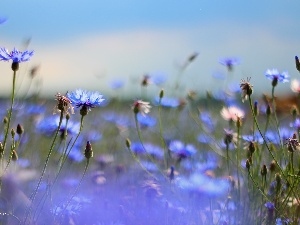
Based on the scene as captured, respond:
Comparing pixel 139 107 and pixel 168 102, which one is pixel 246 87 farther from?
pixel 168 102

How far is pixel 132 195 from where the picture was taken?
206 cm

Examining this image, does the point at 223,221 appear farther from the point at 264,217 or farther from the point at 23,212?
the point at 23,212

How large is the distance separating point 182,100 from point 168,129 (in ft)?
0.63

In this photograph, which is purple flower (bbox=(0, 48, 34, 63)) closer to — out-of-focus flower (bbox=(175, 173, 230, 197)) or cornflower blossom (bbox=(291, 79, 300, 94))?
out-of-focus flower (bbox=(175, 173, 230, 197))

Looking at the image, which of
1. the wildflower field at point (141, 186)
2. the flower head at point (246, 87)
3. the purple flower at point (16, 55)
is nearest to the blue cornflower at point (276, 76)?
the wildflower field at point (141, 186)

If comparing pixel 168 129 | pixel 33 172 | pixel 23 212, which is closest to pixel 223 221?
pixel 23 212

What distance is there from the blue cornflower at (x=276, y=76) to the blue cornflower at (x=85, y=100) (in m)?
0.67

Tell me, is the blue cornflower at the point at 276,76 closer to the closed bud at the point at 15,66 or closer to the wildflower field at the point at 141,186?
the wildflower field at the point at 141,186

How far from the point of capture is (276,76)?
6.99 feet

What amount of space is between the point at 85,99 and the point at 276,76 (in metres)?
0.72

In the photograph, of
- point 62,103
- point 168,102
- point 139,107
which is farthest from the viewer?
point 168,102

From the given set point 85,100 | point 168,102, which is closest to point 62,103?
point 85,100

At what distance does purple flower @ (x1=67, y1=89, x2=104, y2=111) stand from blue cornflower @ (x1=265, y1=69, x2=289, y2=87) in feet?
2.21

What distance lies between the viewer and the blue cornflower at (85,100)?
1635 mm
